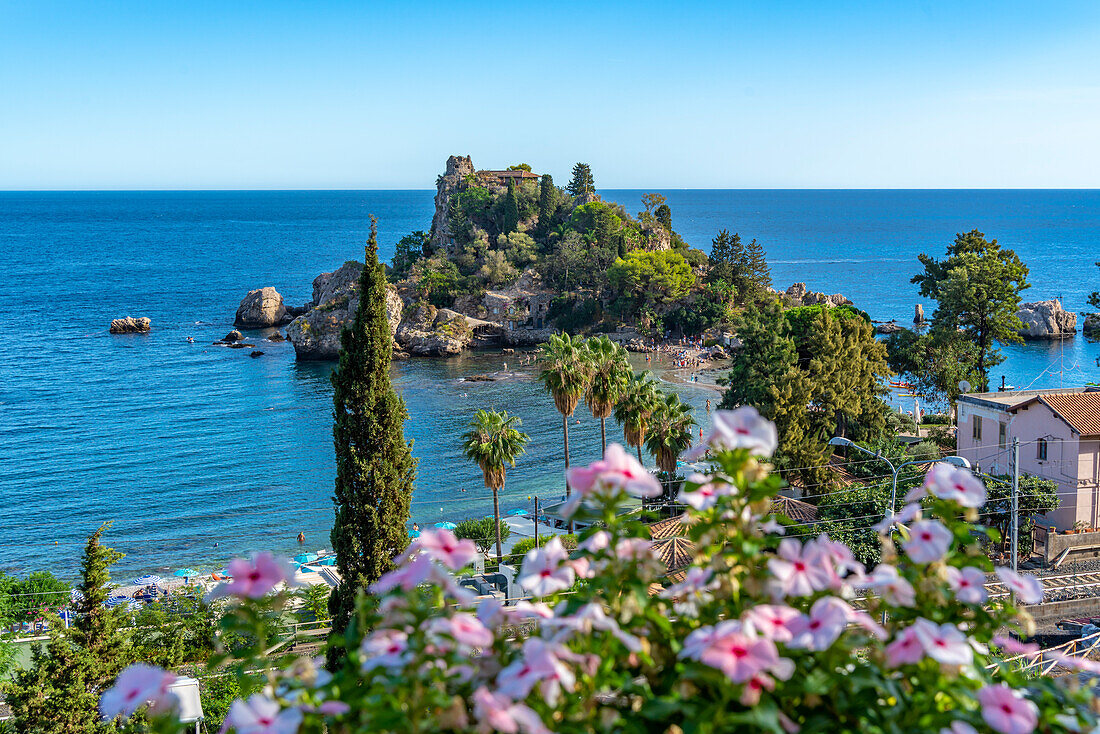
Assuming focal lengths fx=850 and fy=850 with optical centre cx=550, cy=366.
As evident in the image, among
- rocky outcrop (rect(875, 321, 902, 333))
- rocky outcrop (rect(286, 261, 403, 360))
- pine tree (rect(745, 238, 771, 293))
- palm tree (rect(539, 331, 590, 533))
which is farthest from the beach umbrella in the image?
rocky outcrop (rect(875, 321, 902, 333))

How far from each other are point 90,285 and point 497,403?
10277cm

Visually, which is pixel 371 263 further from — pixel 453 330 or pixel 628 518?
pixel 453 330

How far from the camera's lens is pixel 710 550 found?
3.87 m

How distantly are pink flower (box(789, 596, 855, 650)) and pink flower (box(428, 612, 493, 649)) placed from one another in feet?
3.97

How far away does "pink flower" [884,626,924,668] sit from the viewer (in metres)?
3.39

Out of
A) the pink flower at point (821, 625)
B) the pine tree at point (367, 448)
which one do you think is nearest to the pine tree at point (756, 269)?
the pine tree at point (367, 448)

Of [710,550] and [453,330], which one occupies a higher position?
[710,550]

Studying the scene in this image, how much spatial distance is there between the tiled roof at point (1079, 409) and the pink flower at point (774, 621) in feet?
113

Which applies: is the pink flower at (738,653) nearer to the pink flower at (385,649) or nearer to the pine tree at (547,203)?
the pink flower at (385,649)

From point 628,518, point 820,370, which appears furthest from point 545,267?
point 628,518

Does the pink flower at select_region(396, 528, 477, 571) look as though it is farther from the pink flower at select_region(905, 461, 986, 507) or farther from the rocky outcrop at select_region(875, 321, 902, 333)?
the rocky outcrop at select_region(875, 321, 902, 333)

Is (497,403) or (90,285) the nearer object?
(497,403)

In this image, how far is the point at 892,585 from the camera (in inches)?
144

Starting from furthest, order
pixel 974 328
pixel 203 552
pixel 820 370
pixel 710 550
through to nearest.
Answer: pixel 974 328 < pixel 203 552 < pixel 820 370 < pixel 710 550
